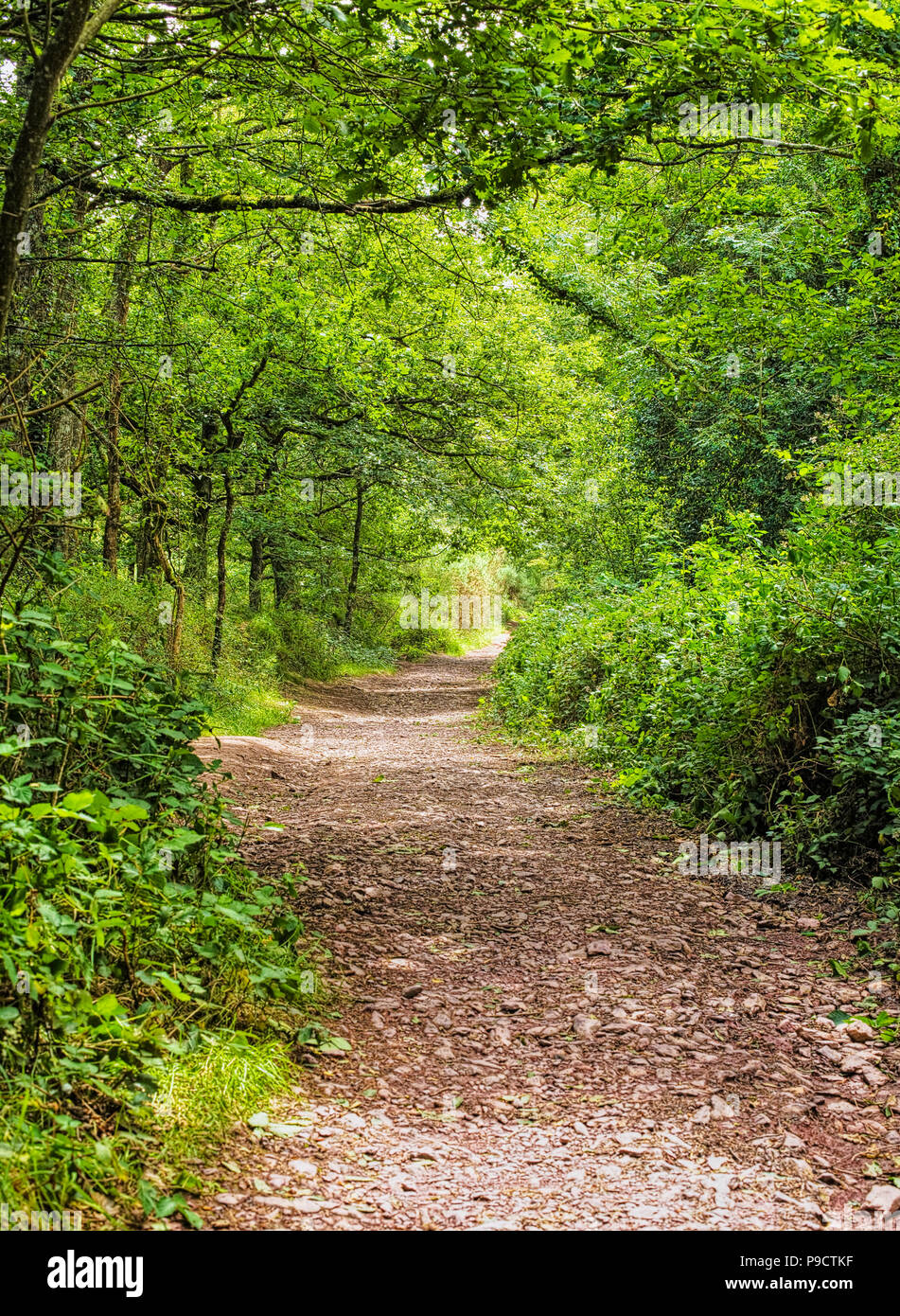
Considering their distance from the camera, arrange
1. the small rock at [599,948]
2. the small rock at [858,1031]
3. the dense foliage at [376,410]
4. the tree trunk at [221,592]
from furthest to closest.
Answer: the tree trunk at [221,592]
the small rock at [599,948]
the small rock at [858,1031]
the dense foliage at [376,410]

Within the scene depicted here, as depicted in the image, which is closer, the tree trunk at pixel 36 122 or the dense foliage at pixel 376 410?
the tree trunk at pixel 36 122

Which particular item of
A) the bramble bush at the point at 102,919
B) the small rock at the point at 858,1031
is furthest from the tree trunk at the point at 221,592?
the small rock at the point at 858,1031

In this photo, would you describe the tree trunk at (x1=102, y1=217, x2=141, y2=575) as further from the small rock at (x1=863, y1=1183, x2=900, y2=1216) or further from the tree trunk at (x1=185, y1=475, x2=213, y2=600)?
the small rock at (x1=863, y1=1183, x2=900, y2=1216)

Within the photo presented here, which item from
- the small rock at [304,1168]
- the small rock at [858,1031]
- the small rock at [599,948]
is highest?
the small rock at [304,1168]

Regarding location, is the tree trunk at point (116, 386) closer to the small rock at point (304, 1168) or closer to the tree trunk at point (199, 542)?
the tree trunk at point (199, 542)

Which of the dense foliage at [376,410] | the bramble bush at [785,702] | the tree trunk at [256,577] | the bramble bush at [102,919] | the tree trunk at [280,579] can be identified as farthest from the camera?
the tree trunk at [280,579]

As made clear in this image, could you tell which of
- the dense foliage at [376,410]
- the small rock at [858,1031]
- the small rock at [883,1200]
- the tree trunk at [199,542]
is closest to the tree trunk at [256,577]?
the dense foliage at [376,410]

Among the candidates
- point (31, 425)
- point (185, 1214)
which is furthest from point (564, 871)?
point (31, 425)

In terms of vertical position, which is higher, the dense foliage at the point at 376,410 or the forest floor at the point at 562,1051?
the dense foliage at the point at 376,410

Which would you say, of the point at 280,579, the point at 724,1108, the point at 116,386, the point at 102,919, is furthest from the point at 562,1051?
the point at 280,579

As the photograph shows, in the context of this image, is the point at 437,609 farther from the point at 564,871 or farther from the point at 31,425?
the point at 564,871

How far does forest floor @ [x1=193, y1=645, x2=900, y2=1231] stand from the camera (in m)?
2.86

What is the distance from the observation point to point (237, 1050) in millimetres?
3311

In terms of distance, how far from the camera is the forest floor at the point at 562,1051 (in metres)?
2.86
